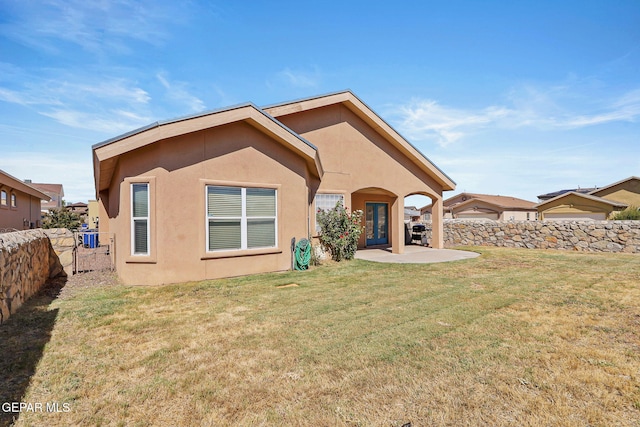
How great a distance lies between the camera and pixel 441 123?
1862 cm

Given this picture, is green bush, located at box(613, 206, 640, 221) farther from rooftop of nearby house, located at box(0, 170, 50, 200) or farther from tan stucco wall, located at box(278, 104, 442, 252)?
rooftop of nearby house, located at box(0, 170, 50, 200)

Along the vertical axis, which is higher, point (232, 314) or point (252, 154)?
point (252, 154)

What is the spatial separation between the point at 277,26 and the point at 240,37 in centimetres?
166

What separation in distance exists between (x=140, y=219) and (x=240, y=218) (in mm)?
2605

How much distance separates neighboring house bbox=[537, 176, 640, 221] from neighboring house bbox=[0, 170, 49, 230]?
40327 millimetres

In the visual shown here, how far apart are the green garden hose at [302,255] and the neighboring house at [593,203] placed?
2795cm

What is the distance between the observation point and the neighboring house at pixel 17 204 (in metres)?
17.5

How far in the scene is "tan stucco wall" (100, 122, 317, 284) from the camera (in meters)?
8.20

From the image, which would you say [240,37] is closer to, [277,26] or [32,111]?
[277,26]

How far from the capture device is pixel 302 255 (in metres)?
10.5

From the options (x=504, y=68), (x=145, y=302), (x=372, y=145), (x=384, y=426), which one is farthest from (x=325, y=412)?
(x=504, y=68)

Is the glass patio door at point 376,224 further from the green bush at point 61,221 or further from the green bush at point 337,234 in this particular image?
the green bush at point 61,221

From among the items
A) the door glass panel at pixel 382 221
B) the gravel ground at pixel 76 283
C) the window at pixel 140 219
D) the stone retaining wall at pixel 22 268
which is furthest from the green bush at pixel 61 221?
the door glass panel at pixel 382 221

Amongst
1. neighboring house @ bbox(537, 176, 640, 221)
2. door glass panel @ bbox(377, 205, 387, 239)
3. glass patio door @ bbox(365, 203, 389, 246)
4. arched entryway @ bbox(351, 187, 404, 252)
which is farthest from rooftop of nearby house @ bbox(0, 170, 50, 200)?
neighboring house @ bbox(537, 176, 640, 221)
